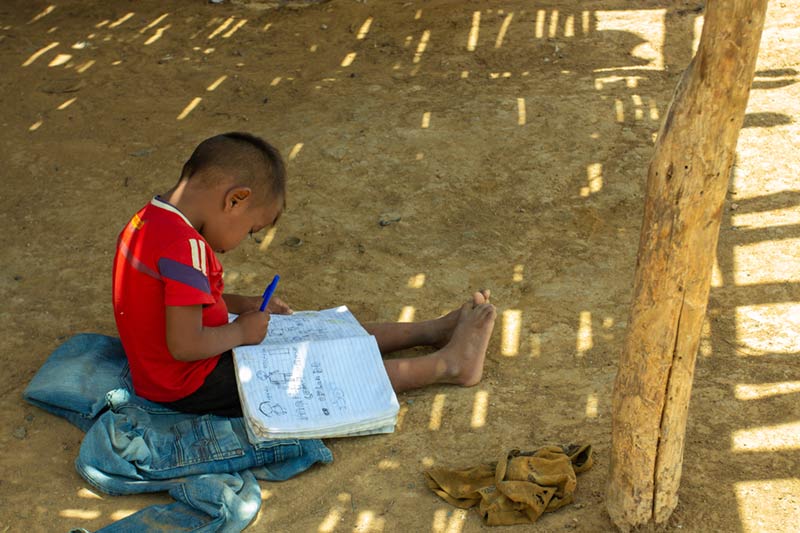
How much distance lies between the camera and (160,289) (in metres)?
2.62

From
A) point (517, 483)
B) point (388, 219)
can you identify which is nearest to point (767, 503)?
point (517, 483)

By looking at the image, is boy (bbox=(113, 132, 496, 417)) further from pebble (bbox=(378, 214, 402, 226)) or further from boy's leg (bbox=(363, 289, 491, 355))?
pebble (bbox=(378, 214, 402, 226))

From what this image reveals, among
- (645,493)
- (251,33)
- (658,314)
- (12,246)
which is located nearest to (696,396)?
(645,493)

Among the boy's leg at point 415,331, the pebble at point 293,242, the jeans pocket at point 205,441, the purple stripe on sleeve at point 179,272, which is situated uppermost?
the purple stripe on sleeve at point 179,272

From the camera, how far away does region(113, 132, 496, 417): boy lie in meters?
2.58

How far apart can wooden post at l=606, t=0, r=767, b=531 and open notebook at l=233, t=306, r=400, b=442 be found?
0.78 meters

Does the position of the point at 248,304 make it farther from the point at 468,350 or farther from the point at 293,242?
the point at 293,242

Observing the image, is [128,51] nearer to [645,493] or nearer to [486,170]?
[486,170]

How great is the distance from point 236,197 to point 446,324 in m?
0.94

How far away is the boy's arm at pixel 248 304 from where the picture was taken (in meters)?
3.13

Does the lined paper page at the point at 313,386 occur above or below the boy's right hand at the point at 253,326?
below

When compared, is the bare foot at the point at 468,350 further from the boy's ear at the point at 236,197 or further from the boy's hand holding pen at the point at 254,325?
the boy's ear at the point at 236,197

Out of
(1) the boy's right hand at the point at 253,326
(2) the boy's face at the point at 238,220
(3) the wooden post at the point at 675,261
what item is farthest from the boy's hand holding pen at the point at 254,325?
(3) the wooden post at the point at 675,261

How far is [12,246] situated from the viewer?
158 inches
